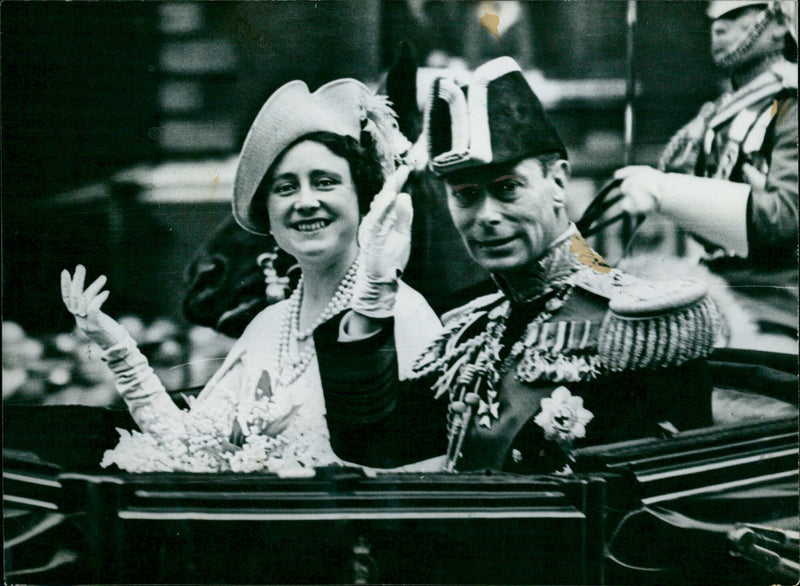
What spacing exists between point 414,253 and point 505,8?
45.6 inches

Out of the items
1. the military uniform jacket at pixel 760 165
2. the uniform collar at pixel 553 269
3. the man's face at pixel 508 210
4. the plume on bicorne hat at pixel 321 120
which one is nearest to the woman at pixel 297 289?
the plume on bicorne hat at pixel 321 120

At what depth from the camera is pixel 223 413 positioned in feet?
11.3

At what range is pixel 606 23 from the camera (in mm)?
3389

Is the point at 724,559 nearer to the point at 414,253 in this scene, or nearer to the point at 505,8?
the point at 414,253

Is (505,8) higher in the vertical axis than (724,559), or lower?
higher

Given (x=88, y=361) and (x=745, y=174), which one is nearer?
(x=745, y=174)

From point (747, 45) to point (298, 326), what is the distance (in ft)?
7.78

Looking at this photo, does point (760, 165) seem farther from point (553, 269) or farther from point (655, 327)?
point (553, 269)

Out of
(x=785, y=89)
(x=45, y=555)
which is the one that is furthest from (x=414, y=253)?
(x=45, y=555)

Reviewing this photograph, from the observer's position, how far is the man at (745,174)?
11.1ft

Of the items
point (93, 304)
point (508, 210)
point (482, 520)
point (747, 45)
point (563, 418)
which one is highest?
point (747, 45)

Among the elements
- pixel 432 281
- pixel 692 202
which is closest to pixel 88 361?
pixel 432 281

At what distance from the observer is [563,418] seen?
10.9 ft

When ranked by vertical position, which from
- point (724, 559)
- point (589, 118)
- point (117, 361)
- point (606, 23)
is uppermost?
point (606, 23)
